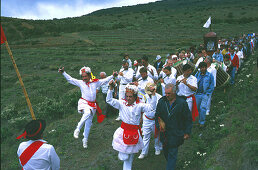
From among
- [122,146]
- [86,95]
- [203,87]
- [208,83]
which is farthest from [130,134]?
[208,83]

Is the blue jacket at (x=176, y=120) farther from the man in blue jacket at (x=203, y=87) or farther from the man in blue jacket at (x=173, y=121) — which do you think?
the man in blue jacket at (x=203, y=87)

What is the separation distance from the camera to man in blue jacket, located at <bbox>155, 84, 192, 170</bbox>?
15.0 feet

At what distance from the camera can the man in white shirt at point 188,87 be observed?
656cm

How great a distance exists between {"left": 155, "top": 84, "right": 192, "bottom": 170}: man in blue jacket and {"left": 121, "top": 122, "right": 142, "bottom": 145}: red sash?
587 mm

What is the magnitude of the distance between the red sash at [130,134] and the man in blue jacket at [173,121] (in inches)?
23.1

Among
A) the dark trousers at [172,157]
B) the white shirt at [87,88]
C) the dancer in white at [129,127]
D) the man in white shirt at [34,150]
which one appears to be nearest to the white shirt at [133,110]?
the dancer in white at [129,127]

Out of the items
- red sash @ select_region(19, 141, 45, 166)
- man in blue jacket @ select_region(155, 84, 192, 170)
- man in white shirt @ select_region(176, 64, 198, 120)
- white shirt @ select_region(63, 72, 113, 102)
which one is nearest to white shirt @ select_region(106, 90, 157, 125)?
man in blue jacket @ select_region(155, 84, 192, 170)

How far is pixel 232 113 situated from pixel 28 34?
54.6 m

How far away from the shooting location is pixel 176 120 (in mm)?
4598

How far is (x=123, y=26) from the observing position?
59.5 meters

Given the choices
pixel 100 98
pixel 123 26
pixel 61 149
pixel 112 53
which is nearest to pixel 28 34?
pixel 123 26

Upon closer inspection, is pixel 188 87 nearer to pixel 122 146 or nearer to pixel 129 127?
pixel 129 127

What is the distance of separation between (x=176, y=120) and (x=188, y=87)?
2392 millimetres

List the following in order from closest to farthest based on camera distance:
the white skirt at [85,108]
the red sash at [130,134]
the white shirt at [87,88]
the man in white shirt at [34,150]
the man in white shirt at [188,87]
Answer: the man in white shirt at [34,150] → the red sash at [130,134] → the man in white shirt at [188,87] → the white skirt at [85,108] → the white shirt at [87,88]
